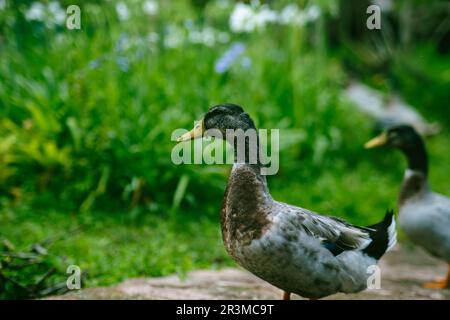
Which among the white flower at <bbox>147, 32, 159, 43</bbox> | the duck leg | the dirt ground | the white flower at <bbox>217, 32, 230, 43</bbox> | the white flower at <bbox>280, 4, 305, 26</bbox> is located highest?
the white flower at <bbox>280, 4, 305, 26</bbox>

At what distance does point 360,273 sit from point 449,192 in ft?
11.6

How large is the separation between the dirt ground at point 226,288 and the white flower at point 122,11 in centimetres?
236

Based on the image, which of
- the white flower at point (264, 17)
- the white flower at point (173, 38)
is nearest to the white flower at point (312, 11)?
the white flower at point (264, 17)

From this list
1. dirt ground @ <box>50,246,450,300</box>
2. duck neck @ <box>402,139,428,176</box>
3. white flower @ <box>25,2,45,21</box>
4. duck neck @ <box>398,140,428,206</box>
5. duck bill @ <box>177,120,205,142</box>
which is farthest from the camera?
white flower @ <box>25,2,45,21</box>

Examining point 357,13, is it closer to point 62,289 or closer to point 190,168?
point 190,168

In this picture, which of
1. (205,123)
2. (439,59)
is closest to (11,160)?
(205,123)

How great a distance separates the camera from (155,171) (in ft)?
14.7

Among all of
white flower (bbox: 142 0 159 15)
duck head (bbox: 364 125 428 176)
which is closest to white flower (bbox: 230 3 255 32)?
white flower (bbox: 142 0 159 15)

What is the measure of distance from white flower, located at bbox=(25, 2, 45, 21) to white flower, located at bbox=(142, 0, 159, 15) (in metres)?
0.80

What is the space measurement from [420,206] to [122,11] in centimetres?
282

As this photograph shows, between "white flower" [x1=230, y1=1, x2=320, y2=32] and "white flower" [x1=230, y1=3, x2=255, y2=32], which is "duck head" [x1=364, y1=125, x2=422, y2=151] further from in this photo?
"white flower" [x1=230, y1=3, x2=255, y2=32]

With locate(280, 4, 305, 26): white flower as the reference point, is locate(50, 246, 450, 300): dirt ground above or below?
below

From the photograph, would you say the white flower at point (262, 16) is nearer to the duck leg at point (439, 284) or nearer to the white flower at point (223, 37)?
the white flower at point (223, 37)

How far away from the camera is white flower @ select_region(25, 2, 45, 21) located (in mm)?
4938
